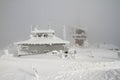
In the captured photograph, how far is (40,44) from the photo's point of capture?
4625 millimetres

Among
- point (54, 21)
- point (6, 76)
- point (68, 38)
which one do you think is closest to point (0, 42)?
point (54, 21)

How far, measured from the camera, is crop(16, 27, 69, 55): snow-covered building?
14.9 ft

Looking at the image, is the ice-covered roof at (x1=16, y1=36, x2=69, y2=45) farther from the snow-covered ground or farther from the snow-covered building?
the snow-covered ground

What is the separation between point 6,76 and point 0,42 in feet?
13.4

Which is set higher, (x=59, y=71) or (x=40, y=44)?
(x=40, y=44)

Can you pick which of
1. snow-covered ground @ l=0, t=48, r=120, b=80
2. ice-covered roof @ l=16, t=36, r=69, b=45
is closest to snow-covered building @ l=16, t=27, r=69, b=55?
ice-covered roof @ l=16, t=36, r=69, b=45

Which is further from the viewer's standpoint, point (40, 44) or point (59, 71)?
point (40, 44)

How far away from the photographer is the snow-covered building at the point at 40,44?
4.53m

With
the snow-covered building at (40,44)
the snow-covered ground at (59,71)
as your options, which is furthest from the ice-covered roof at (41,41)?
the snow-covered ground at (59,71)

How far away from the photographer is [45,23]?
637 cm

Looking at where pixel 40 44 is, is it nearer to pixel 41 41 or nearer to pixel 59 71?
pixel 41 41

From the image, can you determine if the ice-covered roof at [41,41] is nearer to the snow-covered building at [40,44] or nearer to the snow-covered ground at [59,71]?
the snow-covered building at [40,44]

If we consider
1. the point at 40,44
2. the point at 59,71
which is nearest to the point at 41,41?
the point at 40,44

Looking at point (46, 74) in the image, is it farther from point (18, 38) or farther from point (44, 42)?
point (18, 38)
